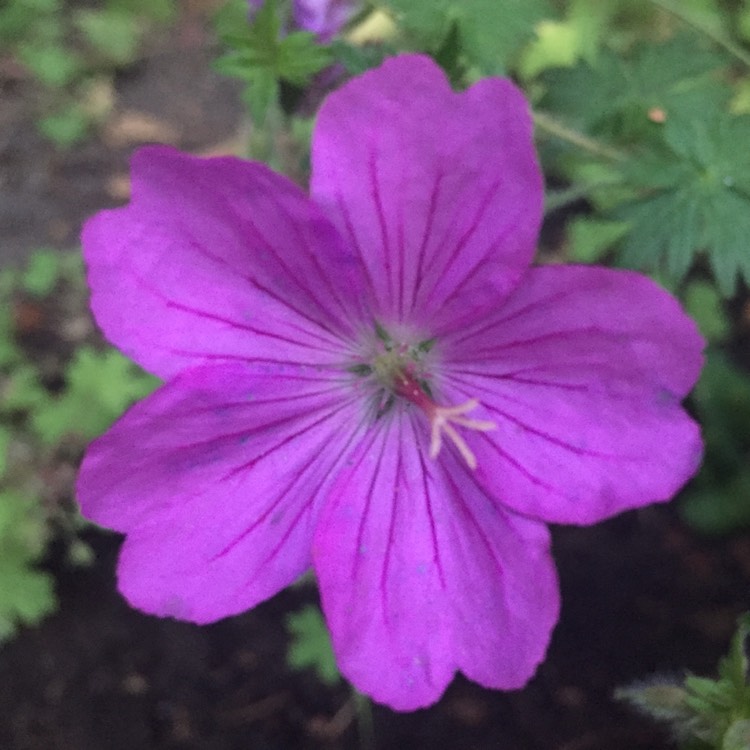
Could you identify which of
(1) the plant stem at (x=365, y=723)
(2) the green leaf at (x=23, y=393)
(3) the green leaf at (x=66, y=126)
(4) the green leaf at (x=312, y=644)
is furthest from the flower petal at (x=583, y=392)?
(3) the green leaf at (x=66, y=126)

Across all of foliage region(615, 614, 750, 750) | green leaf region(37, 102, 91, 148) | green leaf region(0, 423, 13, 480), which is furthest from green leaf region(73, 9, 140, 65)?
foliage region(615, 614, 750, 750)

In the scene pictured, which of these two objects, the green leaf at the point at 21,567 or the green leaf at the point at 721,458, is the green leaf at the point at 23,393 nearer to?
the green leaf at the point at 21,567

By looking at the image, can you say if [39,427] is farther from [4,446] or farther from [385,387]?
[385,387]

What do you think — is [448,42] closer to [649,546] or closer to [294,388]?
[294,388]

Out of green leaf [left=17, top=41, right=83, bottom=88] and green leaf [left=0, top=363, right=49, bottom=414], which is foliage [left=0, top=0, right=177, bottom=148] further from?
green leaf [left=0, top=363, right=49, bottom=414]

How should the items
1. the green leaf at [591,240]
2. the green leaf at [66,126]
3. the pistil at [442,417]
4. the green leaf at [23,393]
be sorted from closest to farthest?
the pistil at [442,417] → the green leaf at [23,393] → the green leaf at [591,240] → the green leaf at [66,126]

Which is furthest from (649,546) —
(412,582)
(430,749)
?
(412,582)

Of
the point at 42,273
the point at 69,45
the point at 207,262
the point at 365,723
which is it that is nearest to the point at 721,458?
the point at 365,723
